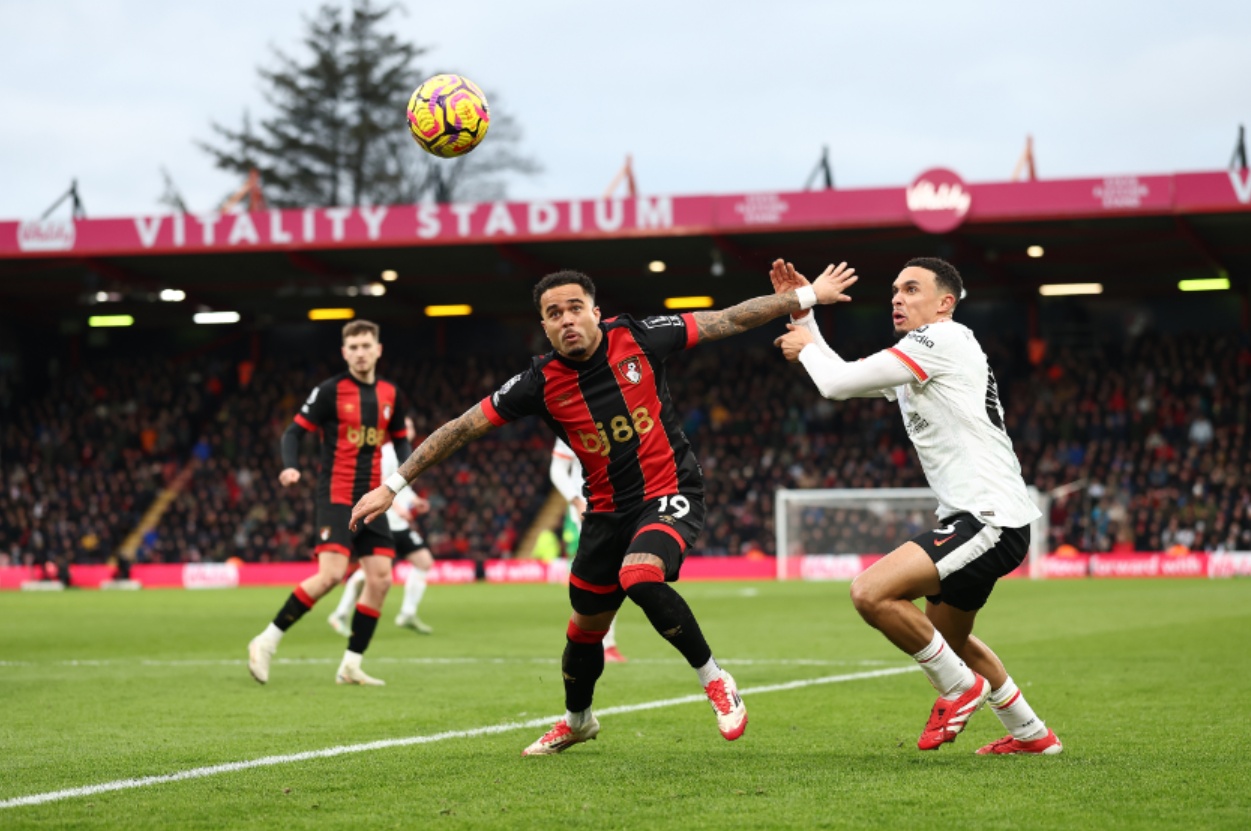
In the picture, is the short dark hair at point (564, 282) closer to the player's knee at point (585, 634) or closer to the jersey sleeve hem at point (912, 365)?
the jersey sleeve hem at point (912, 365)

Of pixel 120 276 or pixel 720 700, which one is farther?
pixel 120 276

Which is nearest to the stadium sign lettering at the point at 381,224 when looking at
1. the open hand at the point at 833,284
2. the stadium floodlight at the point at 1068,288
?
the stadium floodlight at the point at 1068,288

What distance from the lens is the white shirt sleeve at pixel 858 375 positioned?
6.62 metres

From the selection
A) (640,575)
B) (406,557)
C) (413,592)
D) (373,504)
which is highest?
(373,504)

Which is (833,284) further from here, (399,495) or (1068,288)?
(1068,288)

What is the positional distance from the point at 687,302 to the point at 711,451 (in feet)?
17.7

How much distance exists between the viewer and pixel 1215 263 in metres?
35.7

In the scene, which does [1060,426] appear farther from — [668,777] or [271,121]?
[271,121]

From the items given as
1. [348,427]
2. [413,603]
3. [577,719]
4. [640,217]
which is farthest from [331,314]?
[577,719]

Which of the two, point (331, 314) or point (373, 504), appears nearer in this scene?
point (373, 504)

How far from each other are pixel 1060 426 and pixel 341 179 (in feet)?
110

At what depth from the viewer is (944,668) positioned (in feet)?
22.1

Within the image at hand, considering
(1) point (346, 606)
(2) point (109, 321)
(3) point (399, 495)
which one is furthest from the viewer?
(2) point (109, 321)

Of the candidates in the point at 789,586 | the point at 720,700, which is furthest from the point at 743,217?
the point at 720,700
